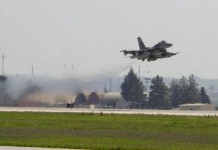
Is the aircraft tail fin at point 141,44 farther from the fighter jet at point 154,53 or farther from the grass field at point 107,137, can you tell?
the grass field at point 107,137

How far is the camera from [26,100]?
93.9 meters

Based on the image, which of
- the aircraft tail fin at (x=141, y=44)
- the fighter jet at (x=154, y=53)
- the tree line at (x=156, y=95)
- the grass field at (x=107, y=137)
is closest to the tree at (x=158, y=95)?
the tree line at (x=156, y=95)

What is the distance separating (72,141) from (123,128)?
42.3 ft

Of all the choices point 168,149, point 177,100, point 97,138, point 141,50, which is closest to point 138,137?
point 97,138

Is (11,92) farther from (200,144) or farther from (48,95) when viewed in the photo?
(200,144)

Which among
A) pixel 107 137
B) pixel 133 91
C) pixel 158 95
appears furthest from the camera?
pixel 133 91

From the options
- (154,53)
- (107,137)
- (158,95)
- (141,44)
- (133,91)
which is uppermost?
(141,44)

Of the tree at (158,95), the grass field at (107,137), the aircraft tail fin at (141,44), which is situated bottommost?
the grass field at (107,137)

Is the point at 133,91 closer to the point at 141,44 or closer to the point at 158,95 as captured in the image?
the point at 158,95

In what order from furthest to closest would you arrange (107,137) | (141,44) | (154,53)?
1. (141,44)
2. (154,53)
3. (107,137)

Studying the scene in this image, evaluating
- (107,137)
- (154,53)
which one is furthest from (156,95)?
(107,137)

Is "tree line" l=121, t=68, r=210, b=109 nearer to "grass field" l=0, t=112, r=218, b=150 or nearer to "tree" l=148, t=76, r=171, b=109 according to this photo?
"tree" l=148, t=76, r=171, b=109

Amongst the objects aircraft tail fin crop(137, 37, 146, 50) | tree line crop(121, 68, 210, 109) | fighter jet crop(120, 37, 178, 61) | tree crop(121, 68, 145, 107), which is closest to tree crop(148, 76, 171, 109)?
tree line crop(121, 68, 210, 109)

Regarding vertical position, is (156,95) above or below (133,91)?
below
